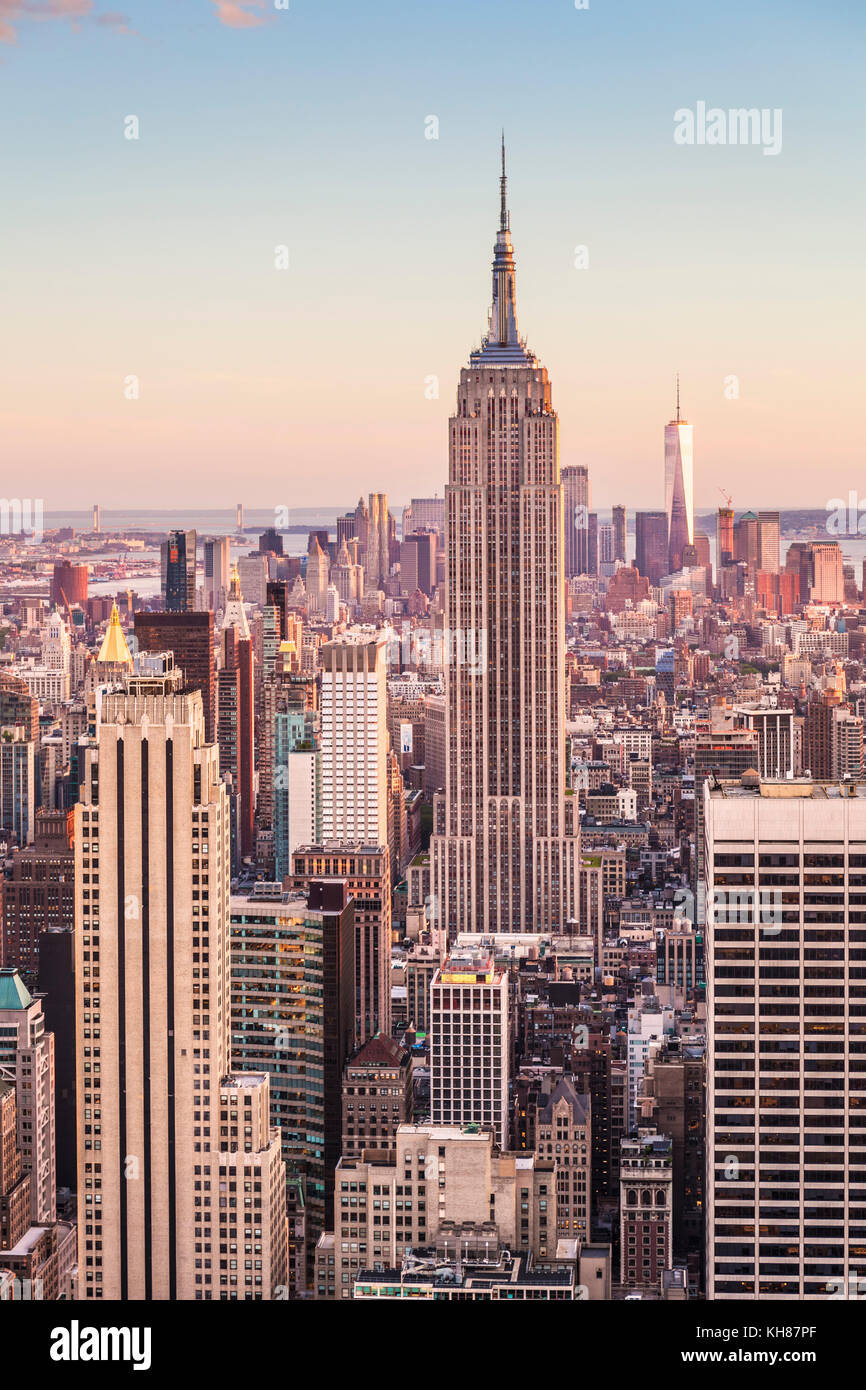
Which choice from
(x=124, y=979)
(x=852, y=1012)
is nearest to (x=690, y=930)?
(x=852, y=1012)

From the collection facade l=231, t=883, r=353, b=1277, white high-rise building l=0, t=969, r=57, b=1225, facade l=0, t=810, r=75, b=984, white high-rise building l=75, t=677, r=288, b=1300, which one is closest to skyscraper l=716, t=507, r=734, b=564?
facade l=231, t=883, r=353, b=1277

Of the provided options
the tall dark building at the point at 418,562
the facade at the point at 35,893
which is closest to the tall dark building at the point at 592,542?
the tall dark building at the point at 418,562

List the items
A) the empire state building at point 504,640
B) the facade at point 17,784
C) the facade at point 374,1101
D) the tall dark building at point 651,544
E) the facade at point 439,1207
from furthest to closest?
the empire state building at point 504,640 < the facade at point 17,784 < the tall dark building at point 651,544 < the facade at point 374,1101 < the facade at point 439,1207

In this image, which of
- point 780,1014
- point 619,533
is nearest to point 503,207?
point 619,533

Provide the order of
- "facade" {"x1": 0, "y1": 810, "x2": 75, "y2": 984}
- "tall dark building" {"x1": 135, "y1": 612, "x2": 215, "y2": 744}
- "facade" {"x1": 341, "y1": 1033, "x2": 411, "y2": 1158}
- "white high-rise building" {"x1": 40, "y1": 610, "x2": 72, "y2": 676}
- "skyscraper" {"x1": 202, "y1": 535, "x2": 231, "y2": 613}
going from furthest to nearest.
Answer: "tall dark building" {"x1": 135, "y1": 612, "x2": 215, "y2": 744} → "skyscraper" {"x1": 202, "y1": 535, "x2": 231, "y2": 613} → "facade" {"x1": 0, "y1": 810, "x2": 75, "y2": 984} → "facade" {"x1": 341, "y1": 1033, "x2": 411, "y2": 1158} → "white high-rise building" {"x1": 40, "y1": 610, "x2": 72, "y2": 676}

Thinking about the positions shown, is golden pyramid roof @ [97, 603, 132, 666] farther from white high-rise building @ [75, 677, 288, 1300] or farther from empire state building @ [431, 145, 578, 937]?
empire state building @ [431, 145, 578, 937]

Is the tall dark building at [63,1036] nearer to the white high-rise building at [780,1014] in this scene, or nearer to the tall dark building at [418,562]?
the white high-rise building at [780,1014]
